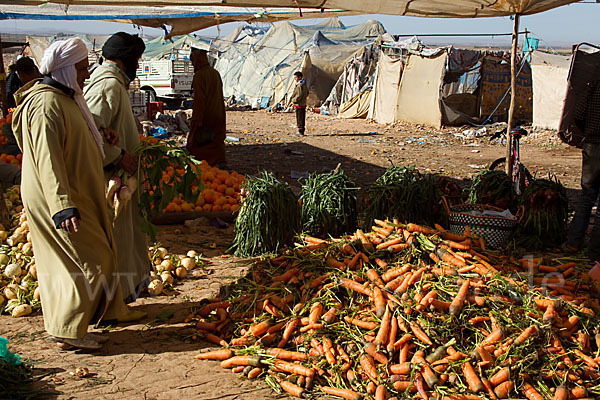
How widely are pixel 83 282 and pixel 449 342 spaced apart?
2.23m

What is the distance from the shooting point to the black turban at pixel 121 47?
146 inches

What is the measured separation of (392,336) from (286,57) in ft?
75.9

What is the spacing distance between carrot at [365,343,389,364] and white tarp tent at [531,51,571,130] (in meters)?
14.4

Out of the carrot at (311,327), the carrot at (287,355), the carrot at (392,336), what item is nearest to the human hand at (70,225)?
the carrot at (287,355)

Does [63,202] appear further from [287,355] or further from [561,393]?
[561,393]

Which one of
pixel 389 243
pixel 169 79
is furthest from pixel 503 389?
pixel 169 79

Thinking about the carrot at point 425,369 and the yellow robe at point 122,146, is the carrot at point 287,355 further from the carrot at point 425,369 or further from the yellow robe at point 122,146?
the yellow robe at point 122,146

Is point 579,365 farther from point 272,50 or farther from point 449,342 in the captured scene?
point 272,50

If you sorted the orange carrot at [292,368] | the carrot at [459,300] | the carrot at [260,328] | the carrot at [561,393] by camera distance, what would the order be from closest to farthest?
the carrot at [561,393], the orange carrot at [292,368], the carrot at [459,300], the carrot at [260,328]

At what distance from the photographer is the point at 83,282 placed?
131 inches

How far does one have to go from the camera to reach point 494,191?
5.99 metres

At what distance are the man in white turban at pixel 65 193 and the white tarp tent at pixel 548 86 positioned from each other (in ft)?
49.3

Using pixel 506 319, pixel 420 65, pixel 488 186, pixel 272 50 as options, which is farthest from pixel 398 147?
pixel 272 50

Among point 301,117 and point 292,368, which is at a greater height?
point 301,117
